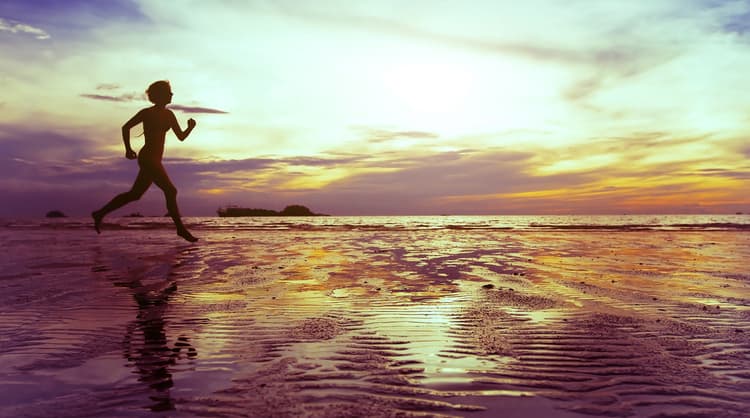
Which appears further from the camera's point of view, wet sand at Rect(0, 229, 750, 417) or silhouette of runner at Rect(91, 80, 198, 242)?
silhouette of runner at Rect(91, 80, 198, 242)

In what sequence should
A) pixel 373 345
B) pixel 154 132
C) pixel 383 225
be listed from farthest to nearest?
pixel 383 225, pixel 154 132, pixel 373 345

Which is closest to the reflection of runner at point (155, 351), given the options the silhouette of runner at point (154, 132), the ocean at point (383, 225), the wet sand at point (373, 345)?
the wet sand at point (373, 345)

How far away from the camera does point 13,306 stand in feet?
17.1

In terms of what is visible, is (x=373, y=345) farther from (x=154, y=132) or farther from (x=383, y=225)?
(x=383, y=225)

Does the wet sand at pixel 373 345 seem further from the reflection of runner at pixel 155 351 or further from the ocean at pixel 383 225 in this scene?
the ocean at pixel 383 225

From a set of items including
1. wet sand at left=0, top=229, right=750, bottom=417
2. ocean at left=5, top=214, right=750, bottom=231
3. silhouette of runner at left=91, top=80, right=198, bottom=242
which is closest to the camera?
wet sand at left=0, top=229, right=750, bottom=417

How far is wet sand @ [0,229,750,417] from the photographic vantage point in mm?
2562

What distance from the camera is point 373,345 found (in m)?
3.67

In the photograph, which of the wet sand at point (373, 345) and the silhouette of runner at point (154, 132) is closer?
the wet sand at point (373, 345)

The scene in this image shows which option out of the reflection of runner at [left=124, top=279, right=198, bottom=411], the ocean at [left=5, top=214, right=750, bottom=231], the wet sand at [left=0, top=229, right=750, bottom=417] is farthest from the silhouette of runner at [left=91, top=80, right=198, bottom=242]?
the ocean at [left=5, top=214, right=750, bottom=231]

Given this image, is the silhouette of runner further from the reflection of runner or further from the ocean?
the ocean

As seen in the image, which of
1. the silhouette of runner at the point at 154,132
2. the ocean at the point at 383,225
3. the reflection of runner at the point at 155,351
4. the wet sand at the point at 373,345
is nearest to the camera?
the wet sand at the point at 373,345

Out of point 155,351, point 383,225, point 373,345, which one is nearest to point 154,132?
point 155,351

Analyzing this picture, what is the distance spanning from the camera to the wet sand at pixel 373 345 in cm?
256
